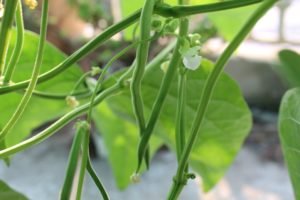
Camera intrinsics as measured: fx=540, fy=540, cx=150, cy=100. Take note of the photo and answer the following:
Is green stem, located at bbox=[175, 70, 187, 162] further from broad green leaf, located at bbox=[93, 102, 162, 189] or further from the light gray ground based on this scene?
the light gray ground

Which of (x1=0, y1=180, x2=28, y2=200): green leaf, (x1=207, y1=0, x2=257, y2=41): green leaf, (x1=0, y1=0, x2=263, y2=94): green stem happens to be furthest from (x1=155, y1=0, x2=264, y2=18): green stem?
(x1=207, y1=0, x2=257, y2=41): green leaf

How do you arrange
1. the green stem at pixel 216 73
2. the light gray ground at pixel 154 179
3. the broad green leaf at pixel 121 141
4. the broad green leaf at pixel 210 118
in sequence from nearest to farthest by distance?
the green stem at pixel 216 73, the broad green leaf at pixel 210 118, the broad green leaf at pixel 121 141, the light gray ground at pixel 154 179

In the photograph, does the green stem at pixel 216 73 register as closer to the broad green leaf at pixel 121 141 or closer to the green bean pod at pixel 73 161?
the green bean pod at pixel 73 161

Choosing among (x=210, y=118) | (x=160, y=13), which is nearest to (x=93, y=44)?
(x=160, y=13)

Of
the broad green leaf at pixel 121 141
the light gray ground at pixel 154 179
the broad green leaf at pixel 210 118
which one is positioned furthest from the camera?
the light gray ground at pixel 154 179

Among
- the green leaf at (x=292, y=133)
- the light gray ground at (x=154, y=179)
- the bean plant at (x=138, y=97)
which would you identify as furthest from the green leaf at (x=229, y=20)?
the light gray ground at (x=154, y=179)

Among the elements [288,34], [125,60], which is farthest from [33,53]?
[288,34]

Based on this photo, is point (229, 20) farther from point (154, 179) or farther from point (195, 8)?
point (154, 179)
